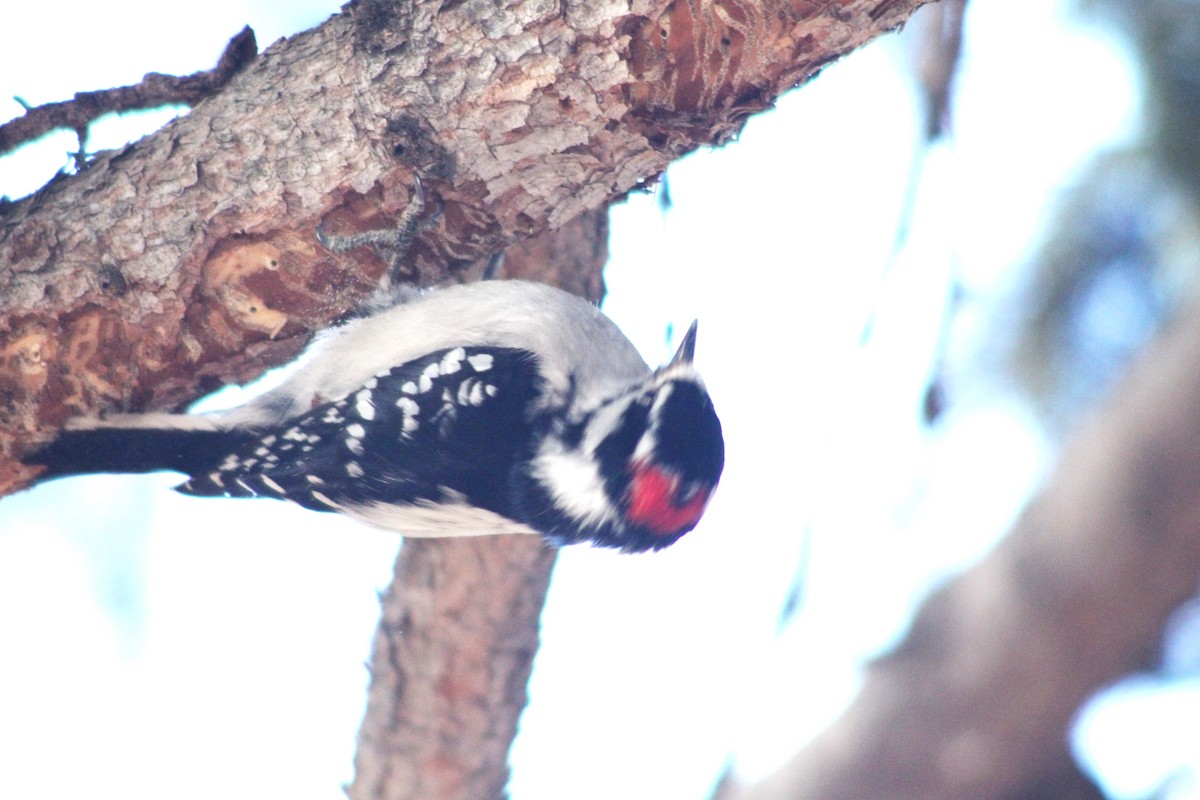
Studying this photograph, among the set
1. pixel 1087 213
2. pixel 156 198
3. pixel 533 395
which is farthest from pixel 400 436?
pixel 1087 213

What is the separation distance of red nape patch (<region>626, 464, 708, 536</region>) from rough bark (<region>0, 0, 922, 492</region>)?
703 mm

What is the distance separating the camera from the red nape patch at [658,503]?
295cm

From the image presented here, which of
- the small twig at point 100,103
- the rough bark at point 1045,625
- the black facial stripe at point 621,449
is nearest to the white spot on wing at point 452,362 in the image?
the black facial stripe at point 621,449

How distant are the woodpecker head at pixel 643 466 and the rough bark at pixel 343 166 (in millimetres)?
548

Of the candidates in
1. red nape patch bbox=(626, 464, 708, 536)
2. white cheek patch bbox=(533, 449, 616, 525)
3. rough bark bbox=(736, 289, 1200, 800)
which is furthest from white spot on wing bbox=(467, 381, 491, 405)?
rough bark bbox=(736, 289, 1200, 800)

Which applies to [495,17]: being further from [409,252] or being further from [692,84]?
[409,252]

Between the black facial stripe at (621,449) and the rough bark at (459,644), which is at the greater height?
the black facial stripe at (621,449)

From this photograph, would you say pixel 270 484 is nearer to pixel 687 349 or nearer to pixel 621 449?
pixel 621 449

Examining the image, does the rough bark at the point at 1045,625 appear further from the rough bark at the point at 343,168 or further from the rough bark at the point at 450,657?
the rough bark at the point at 450,657

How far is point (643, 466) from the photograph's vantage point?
116 inches

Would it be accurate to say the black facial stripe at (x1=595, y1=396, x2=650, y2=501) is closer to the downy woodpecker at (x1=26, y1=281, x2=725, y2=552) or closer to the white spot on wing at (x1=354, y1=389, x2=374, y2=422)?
the downy woodpecker at (x1=26, y1=281, x2=725, y2=552)

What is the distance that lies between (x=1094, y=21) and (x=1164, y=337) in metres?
2.11

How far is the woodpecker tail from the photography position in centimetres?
293

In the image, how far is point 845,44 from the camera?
2.39 m
